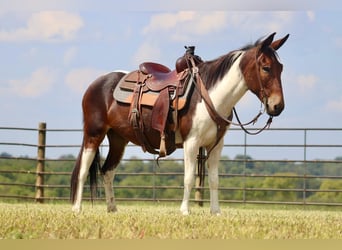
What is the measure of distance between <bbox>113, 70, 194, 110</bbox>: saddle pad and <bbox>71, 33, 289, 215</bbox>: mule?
0.06m

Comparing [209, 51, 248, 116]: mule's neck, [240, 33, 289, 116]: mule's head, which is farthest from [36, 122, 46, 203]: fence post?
[240, 33, 289, 116]: mule's head

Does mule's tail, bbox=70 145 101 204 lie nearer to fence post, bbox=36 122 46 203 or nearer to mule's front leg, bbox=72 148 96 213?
mule's front leg, bbox=72 148 96 213

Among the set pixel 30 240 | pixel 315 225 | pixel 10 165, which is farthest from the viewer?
pixel 10 165

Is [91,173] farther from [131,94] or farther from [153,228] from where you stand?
[153,228]

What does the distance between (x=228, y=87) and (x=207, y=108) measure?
13.3 inches

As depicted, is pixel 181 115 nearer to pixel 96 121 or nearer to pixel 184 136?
pixel 184 136

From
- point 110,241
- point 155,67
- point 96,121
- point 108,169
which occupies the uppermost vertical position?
point 155,67

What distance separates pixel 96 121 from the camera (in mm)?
8023

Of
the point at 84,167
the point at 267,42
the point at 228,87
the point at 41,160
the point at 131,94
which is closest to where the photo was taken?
the point at 267,42

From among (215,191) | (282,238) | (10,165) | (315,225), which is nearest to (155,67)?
(215,191)

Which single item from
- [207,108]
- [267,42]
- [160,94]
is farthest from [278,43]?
[160,94]

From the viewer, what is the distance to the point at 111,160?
829 centimetres

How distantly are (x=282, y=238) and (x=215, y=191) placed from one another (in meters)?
2.21

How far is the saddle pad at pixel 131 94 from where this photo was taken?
24.1 ft
